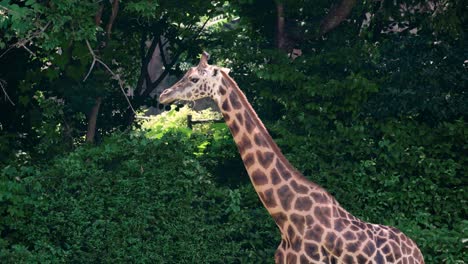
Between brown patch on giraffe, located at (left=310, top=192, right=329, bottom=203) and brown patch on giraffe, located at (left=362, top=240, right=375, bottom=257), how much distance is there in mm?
570

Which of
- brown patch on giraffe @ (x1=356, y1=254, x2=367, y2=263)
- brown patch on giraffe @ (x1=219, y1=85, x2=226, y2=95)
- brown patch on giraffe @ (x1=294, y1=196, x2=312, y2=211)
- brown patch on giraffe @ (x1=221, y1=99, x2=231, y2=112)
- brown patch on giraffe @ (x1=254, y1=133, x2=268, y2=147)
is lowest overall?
brown patch on giraffe @ (x1=356, y1=254, x2=367, y2=263)

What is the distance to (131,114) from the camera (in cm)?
1472

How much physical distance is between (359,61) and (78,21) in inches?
155

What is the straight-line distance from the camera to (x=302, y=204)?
A: 886 cm

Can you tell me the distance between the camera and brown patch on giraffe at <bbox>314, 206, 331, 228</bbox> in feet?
28.9

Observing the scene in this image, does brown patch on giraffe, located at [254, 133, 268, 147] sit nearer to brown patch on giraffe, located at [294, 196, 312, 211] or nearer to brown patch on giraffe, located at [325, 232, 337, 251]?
brown patch on giraffe, located at [294, 196, 312, 211]

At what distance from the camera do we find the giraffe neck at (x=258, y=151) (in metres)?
8.85

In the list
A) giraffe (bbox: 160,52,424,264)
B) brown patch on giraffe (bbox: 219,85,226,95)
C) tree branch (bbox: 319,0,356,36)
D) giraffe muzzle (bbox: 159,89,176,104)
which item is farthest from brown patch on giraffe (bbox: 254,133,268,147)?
tree branch (bbox: 319,0,356,36)

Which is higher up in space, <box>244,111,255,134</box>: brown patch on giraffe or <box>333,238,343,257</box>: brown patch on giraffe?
<box>244,111,255,134</box>: brown patch on giraffe

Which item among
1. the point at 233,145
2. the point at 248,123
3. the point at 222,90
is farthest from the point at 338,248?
the point at 233,145

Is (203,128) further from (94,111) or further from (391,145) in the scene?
(391,145)

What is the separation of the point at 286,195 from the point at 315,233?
0.46 m

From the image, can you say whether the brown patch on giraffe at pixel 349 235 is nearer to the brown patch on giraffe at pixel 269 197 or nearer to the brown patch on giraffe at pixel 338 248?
the brown patch on giraffe at pixel 338 248

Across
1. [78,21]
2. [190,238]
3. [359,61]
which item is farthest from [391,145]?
[78,21]
